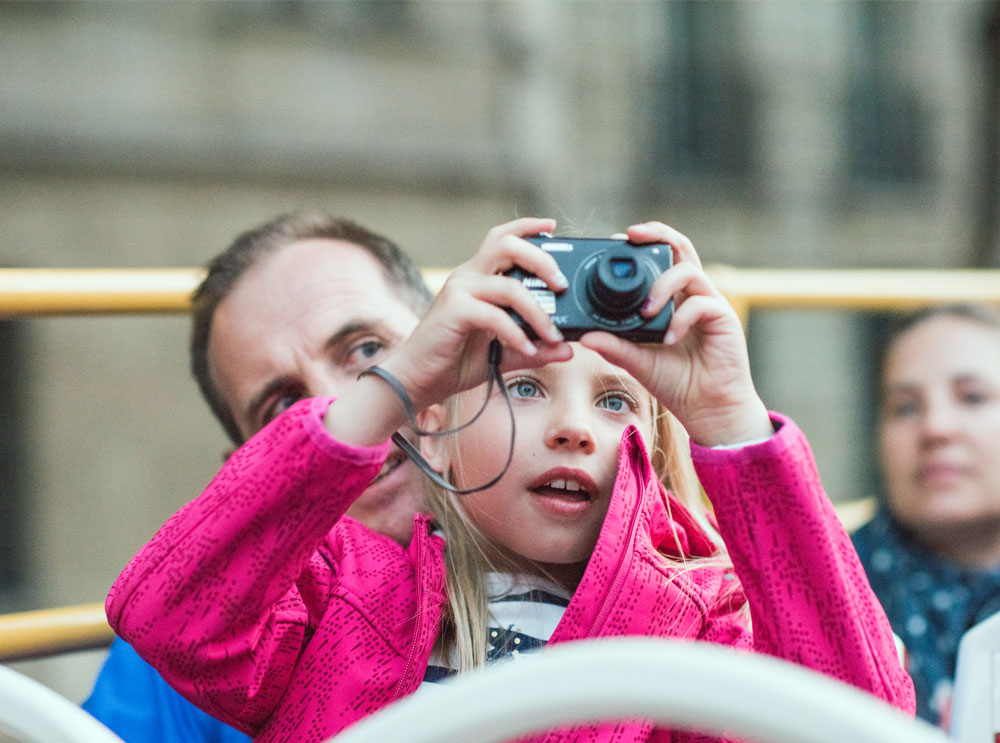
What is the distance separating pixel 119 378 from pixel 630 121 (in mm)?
3498

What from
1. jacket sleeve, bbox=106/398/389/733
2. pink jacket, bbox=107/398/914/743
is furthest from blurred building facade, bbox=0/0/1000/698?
jacket sleeve, bbox=106/398/389/733

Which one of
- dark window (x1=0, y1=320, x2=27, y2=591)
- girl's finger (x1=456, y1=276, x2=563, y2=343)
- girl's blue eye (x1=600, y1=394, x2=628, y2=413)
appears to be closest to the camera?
girl's finger (x1=456, y1=276, x2=563, y2=343)

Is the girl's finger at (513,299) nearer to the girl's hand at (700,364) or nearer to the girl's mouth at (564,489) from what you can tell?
the girl's hand at (700,364)

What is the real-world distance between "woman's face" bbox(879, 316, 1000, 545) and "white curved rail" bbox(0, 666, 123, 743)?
1491 millimetres

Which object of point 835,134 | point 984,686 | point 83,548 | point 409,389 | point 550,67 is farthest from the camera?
point 835,134

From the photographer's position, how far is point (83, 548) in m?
4.98

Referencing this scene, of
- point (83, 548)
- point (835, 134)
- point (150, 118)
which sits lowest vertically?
point (83, 548)

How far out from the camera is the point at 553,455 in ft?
3.62

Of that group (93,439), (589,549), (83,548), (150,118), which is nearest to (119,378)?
(93,439)

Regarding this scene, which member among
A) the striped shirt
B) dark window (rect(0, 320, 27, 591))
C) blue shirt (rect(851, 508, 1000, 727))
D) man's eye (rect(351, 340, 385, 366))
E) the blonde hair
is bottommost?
dark window (rect(0, 320, 27, 591))

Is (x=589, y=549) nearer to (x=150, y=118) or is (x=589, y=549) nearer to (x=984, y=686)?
(x=984, y=686)

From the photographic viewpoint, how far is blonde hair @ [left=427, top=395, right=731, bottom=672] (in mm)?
1136

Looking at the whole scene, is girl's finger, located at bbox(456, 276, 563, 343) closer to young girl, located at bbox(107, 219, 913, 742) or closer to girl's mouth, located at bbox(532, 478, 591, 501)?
young girl, located at bbox(107, 219, 913, 742)

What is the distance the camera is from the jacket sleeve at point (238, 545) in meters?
0.95
